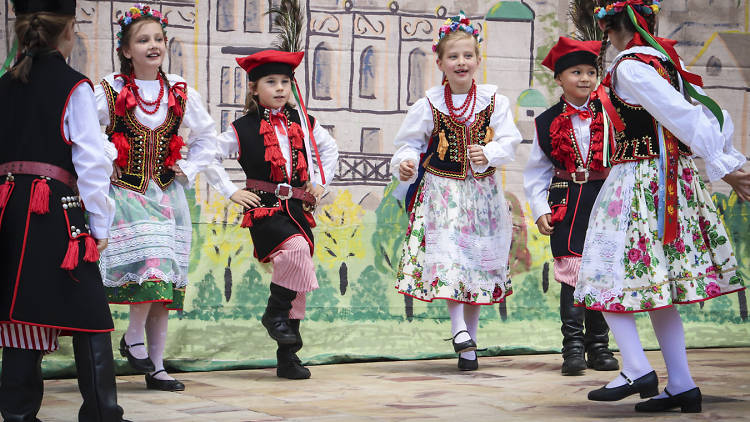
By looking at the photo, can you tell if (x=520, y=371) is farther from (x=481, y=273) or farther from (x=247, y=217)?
(x=247, y=217)

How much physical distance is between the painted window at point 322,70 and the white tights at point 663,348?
8.24 feet

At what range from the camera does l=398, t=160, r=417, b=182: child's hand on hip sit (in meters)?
4.46

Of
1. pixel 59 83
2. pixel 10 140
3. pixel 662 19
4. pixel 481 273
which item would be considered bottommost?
pixel 481 273

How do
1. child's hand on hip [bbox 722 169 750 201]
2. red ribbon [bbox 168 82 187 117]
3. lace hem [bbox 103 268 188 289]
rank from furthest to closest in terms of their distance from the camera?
red ribbon [bbox 168 82 187 117], lace hem [bbox 103 268 188 289], child's hand on hip [bbox 722 169 750 201]

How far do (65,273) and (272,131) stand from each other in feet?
6.06

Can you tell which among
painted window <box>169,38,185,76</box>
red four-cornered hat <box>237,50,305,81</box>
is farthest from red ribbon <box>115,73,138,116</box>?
painted window <box>169,38,185,76</box>

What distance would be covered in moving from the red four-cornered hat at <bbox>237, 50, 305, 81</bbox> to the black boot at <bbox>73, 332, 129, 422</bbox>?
2026mm

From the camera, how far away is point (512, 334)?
5.35m

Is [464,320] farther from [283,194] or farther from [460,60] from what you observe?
[460,60]

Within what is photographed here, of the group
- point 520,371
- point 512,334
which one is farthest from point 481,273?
point 512,334

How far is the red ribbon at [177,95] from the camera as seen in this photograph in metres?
4.10

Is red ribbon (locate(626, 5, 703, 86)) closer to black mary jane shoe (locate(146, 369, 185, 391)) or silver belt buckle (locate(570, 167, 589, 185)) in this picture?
silver belt buckle (locate(570, 167, 589, 185))

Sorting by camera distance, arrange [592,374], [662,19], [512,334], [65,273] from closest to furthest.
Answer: [65,273] → [592,374] → [512,334] → [662,19]

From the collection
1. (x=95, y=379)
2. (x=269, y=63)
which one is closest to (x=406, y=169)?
(x=269, y=63)
